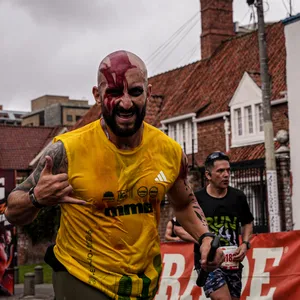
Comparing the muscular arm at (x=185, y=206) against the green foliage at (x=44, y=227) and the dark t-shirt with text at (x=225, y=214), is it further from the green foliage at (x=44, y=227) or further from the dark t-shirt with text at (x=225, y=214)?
the green foliage at (x=44, y=227)

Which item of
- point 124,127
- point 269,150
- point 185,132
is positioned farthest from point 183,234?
point 185,132

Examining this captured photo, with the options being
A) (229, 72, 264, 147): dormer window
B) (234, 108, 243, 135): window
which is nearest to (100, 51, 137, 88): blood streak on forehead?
(229, 72, 264, 147): dormer window

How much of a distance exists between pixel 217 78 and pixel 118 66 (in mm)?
29529

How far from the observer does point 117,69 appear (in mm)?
4262

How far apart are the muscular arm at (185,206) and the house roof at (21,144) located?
1794 inches

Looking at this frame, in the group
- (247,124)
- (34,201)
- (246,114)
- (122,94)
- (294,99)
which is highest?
(246,114)

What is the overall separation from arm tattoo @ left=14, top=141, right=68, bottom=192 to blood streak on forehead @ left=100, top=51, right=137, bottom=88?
0.47 m

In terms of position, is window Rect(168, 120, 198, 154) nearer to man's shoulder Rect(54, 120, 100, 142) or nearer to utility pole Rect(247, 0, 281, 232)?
utility pole Rect(247, 0, 281, 232)

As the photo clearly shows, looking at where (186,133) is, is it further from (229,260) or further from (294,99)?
(229,260)

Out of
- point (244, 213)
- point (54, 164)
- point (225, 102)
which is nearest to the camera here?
point (54, 164)

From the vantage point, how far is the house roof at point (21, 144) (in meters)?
50.8

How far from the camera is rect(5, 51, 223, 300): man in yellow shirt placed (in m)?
4.22

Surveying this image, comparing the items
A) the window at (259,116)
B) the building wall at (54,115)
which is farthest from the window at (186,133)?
the building wall at (54,115)

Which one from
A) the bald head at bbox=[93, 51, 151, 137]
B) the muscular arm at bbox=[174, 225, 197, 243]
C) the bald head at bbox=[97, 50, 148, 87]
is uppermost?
the bald head at bbox=[97, 50, 148, 87]
